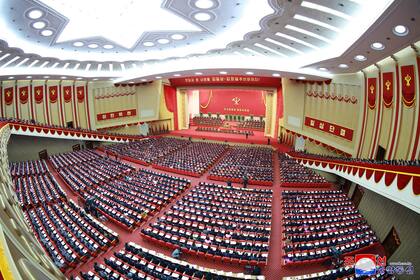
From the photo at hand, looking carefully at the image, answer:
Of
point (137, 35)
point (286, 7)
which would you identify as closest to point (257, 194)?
point (286, 7)

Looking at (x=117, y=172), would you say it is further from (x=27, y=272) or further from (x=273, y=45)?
(x=27, y=272)

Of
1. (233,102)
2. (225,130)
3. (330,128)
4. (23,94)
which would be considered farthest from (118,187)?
(233,102)

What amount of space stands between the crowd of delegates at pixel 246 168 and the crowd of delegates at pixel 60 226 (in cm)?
756

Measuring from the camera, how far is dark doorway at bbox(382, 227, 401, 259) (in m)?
9.41

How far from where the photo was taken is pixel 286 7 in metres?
8.17

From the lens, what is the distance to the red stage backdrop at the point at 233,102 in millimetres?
32688

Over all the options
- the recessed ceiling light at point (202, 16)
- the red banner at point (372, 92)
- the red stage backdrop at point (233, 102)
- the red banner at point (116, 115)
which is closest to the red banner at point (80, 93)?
the red banner at point (116, 115)

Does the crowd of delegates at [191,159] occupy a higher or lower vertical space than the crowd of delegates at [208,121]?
lower

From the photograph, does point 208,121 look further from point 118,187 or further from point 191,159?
point 118,187

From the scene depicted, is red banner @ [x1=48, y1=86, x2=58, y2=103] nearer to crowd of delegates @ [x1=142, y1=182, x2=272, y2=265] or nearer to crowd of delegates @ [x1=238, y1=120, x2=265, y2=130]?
crowd of delegates @ [x1=142, y1=182, x2=272, y2=265]

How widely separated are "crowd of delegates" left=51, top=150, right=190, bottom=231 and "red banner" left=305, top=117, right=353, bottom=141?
10413 mm

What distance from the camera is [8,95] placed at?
21047mm

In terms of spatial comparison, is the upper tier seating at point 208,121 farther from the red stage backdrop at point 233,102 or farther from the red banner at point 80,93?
the red banner at point 80,93

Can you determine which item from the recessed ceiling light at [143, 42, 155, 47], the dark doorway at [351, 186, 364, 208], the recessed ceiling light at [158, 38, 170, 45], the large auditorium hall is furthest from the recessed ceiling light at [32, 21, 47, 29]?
the dark doorway at [351, 186, 364, 208]
